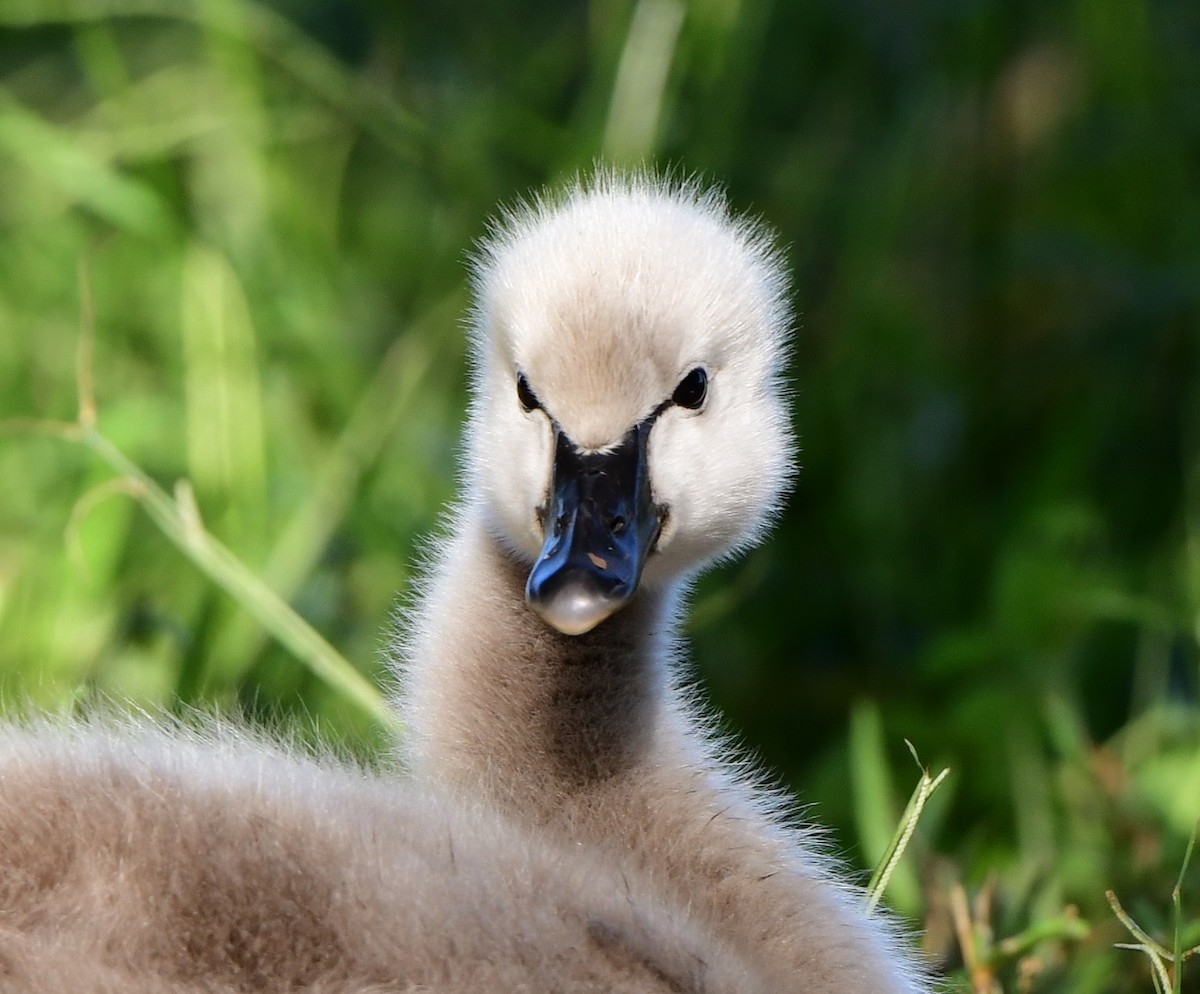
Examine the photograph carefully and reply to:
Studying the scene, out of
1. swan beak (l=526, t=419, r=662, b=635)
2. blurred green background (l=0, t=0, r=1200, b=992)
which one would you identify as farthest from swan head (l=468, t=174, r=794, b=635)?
blurred green background (l=0, t=0, r=1200, b=992)

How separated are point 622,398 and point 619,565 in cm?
17

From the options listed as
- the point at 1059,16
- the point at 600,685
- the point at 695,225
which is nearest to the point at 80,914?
the point at 600,685

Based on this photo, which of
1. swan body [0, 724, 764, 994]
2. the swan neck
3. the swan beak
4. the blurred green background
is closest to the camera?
swan body [0, 724, 764, 994]

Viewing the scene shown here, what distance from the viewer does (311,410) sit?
3.43m

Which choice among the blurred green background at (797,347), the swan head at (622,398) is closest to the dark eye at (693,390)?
the swan head at (622,398)

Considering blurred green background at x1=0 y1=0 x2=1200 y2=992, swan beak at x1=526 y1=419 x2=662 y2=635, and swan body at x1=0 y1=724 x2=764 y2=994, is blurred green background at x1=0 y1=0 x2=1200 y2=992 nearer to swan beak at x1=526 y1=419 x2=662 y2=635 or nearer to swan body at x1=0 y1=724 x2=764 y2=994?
swan beak at x1=526 y1=419 x2=662 y2=635

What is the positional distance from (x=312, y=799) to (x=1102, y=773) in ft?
4.86

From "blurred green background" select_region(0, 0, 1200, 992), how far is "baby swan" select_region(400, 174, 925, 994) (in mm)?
598

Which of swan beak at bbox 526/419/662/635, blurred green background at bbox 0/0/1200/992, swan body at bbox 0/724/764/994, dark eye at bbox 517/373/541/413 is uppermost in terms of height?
dark eye at bbox 517/373/541/413

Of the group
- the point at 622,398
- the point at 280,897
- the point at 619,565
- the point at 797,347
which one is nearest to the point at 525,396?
the point at 622,398

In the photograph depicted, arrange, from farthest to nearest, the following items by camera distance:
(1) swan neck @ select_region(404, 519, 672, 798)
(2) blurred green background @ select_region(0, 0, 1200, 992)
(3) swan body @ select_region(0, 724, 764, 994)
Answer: (2) blurred green background @ select_region(0, 0, 1200, 992) < (1) swan neck @ select_region(404, 519, 672, 798) < (3) swan body @ select_region(0, 724, 764, 994)

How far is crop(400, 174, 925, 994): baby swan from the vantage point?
1.75 metres

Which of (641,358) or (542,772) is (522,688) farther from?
(641,358)

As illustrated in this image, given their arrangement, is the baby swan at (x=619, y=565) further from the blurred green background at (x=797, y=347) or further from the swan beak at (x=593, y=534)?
the blurred green background at (x=797, y=347)
